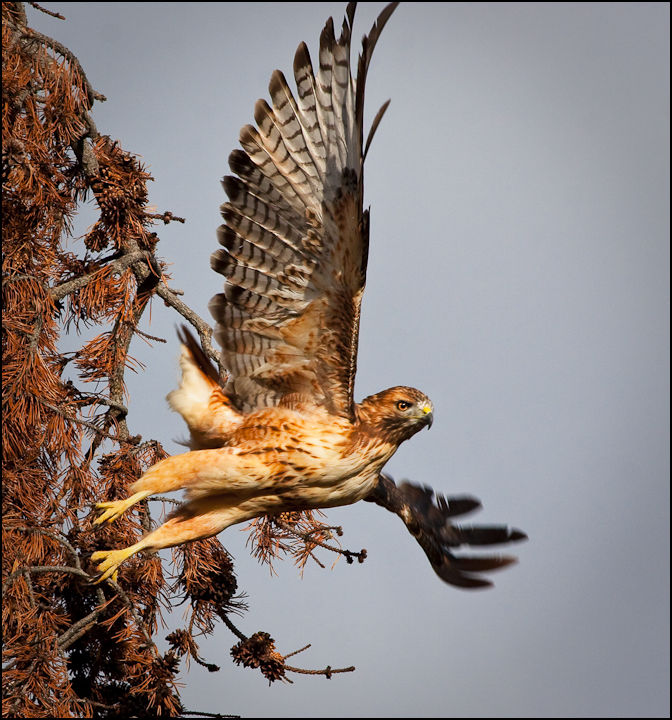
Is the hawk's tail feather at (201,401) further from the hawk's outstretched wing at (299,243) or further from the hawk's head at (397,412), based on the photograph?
the hawk's head at (397,412)

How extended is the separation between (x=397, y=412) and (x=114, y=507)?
122 cm

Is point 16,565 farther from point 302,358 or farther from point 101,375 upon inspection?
point 302,358

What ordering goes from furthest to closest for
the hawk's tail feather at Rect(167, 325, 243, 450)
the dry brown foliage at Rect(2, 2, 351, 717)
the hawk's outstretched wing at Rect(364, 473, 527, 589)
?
the hawk's outstretched wing at Rect(364, 473, 527, 589), the hawk's tail feather at Rect(167, 325, 243, 450), the dry brown foliage at Rect(2, 2, 351, 717)

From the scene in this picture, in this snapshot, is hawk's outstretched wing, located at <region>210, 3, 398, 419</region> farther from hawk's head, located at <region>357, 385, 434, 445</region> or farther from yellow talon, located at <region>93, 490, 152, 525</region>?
yellow talon, located at <region>93, 490, 152, 525</region>

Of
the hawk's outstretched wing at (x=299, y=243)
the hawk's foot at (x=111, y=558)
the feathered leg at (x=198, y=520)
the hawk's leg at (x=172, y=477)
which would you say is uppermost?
the hawk's outstretched wing at (x=299, y=243)

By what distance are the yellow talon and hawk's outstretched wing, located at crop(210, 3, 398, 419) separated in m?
0.61

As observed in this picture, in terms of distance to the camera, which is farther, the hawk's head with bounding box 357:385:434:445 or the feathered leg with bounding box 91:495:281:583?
the hawk's head with bounding box 357:385:434:445

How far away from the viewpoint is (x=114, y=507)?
3.66 metres

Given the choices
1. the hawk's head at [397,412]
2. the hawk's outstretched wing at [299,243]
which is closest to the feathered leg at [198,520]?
the hawk's outstretched wing at [299,243]

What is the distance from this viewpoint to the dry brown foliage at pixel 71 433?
126 inches

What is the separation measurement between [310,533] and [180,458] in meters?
0.72

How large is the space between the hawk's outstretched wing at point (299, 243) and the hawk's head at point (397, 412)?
133mm

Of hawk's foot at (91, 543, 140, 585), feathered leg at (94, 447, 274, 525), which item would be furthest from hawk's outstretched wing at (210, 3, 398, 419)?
hawk's foot at (91, 543, 140, 585)

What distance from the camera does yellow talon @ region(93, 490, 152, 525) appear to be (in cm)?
362
